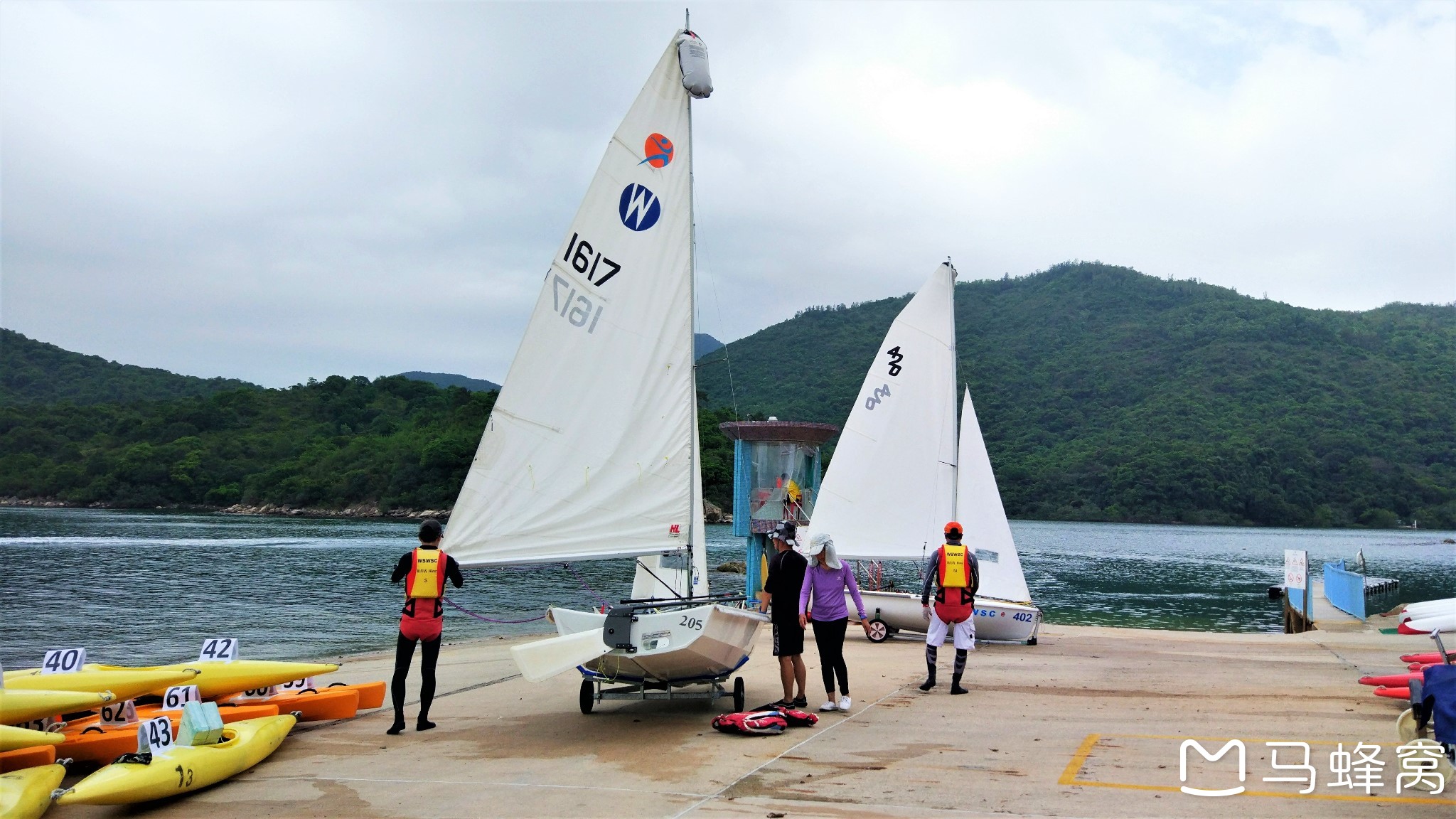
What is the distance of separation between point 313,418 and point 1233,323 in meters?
127

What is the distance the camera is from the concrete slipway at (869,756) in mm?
5988

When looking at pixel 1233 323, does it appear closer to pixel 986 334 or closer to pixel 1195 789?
pixel 986 334

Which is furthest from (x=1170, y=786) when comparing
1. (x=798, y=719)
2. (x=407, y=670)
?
(x=407, y=670)

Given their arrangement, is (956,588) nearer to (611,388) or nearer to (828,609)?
(828,609)

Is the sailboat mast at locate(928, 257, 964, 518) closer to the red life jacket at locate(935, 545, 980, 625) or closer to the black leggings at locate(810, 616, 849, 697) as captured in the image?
the red life jacket at locate(935, 545, 980, 625)

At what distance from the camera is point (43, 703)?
800 cm

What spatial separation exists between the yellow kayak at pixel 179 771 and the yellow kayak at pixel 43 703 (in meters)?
1.30

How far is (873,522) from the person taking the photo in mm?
17281

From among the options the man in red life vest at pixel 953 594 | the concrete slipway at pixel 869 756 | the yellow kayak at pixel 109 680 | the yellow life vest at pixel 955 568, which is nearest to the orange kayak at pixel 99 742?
the yellow kayak at pixel 109 680

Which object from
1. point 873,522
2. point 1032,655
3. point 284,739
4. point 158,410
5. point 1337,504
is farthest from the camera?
point 158,410

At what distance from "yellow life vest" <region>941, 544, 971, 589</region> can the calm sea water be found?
5186 millimetres

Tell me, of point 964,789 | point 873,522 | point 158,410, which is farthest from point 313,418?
point 964,789

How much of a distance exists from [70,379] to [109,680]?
185 m

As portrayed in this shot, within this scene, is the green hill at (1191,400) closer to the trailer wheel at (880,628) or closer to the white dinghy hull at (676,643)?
the trailer wheel at (880,628)
